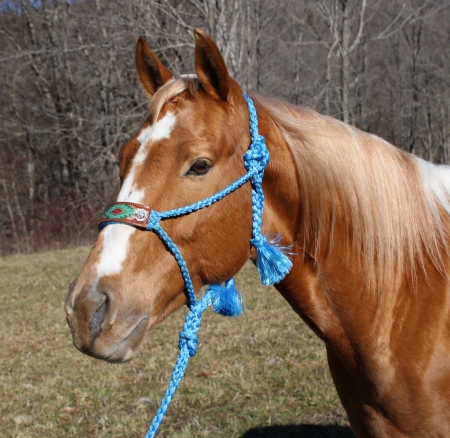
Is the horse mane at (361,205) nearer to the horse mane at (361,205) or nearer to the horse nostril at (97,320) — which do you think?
the horse mane at (361,205)

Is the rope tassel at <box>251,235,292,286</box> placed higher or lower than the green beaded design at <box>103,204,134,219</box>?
lower

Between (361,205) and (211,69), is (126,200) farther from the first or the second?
(361,205)

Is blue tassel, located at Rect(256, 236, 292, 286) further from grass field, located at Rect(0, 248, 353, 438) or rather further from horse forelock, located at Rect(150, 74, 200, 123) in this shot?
grass field, located at Rect(0, 248, 353, 438)

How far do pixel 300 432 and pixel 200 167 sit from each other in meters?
2.69

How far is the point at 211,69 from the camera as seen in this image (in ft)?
6.16

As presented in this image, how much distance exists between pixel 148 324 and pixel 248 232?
1.67 ft

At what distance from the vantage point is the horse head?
1.67 metres

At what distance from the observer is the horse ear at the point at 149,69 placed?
2.13 metres

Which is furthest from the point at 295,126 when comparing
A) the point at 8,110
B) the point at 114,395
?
the point at 8,110

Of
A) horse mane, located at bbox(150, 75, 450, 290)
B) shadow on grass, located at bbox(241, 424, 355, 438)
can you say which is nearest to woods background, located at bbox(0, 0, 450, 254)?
shadow on grass, located at bbox(241, 424, 355, 438)

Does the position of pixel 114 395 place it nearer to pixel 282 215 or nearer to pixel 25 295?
pixel 282 215

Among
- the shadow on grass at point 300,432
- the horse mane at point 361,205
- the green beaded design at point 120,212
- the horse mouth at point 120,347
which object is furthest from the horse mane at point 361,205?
the shadow on grass at point 300,432

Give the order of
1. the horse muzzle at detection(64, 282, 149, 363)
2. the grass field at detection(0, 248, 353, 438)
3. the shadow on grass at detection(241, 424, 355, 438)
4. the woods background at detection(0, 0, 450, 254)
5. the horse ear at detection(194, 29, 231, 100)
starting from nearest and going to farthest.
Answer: the horse muzzle at detection(64, 282, 149, 363) → the horse ear at detection(194, 29, 231, 100) → the shadow on grass at detection(241, 424, 355, 438) → the grass field at detection(0, 248, 353, 438) → the woods background at detection(0, 0, 450, 254)

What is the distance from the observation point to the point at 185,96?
6.24ft
